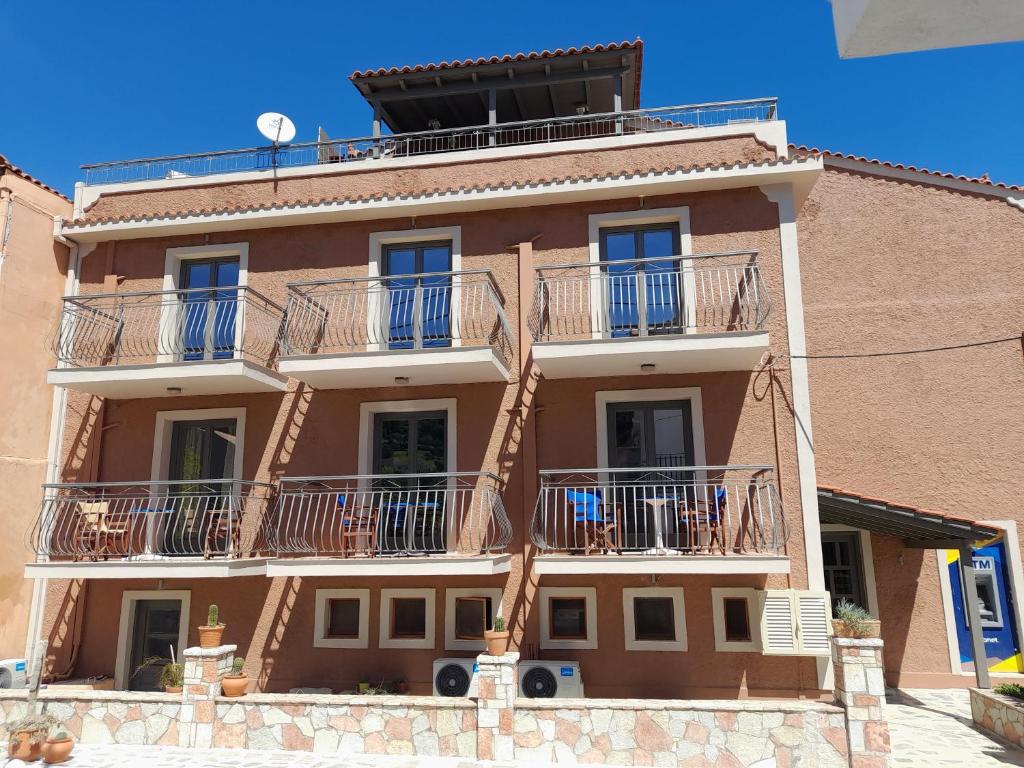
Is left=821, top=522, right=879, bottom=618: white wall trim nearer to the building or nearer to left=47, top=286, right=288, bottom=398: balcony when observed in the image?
left=47, top=286, right=288, bottom=398: balcony

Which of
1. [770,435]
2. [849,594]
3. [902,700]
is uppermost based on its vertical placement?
[770,435]

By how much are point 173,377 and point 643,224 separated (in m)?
7.46

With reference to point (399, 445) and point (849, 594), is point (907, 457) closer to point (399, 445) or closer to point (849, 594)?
point (849, 594)

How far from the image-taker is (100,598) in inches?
466

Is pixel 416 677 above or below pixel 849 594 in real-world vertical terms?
below

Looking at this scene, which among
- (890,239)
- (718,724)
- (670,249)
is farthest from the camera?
(890,239)

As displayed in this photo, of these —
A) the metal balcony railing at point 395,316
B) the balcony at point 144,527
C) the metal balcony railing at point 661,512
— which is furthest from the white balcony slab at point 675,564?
the balcony at point 144,527

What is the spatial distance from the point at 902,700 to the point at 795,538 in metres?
A: 3.78

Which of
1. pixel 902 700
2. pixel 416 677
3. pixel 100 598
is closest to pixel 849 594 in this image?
pixel 902 700

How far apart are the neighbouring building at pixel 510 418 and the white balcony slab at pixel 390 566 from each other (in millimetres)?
33

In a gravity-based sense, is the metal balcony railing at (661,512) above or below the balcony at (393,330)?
below

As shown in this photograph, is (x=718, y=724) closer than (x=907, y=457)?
Yes

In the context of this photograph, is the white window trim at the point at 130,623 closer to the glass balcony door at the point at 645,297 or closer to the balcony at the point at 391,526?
the balcony at the point at 391,526

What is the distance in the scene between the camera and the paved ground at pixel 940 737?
8.47 meters
